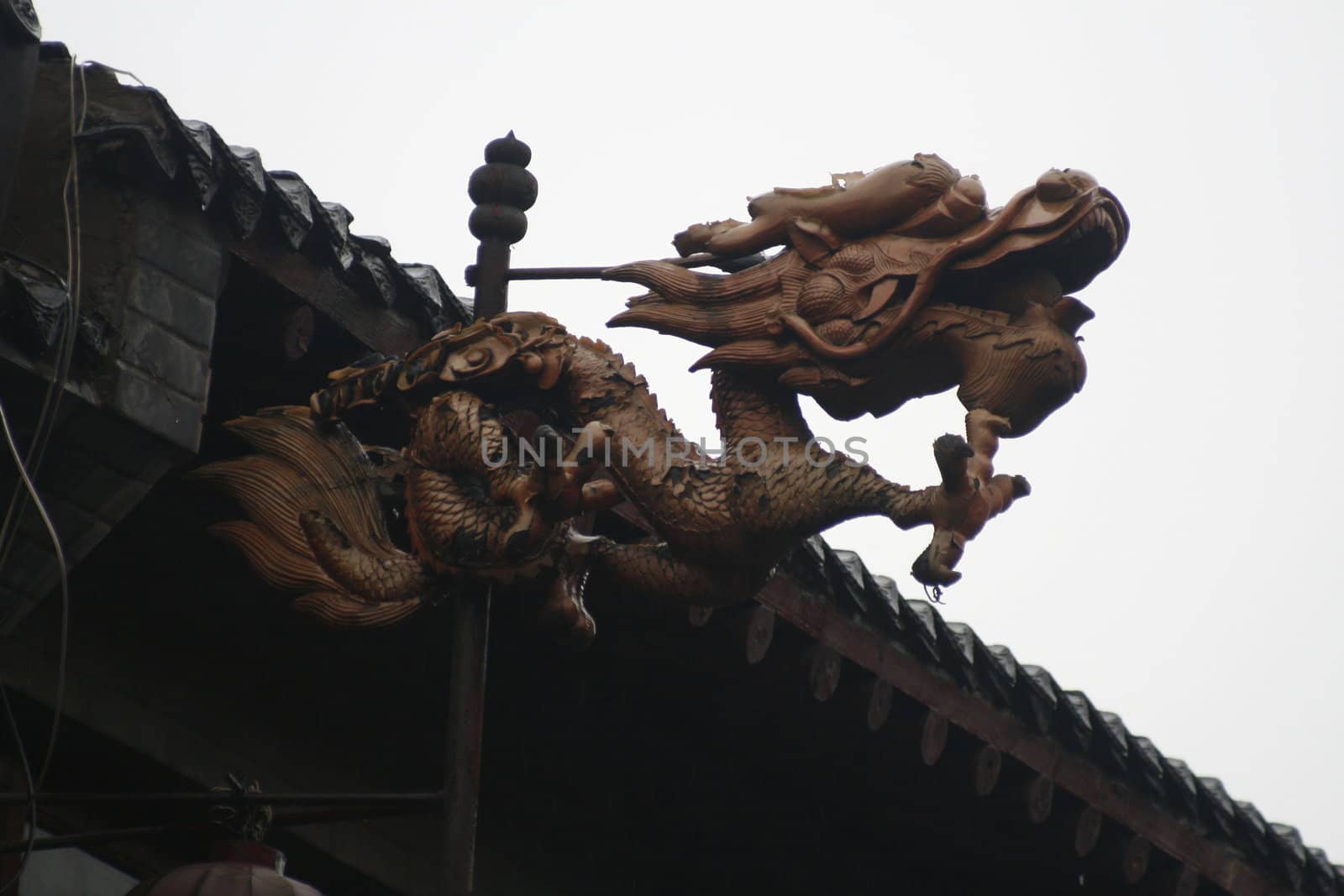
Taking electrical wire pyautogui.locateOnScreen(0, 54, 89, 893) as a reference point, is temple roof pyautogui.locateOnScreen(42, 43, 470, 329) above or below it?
above

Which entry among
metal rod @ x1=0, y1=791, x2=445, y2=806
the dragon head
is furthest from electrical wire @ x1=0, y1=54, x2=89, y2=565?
the dragon head

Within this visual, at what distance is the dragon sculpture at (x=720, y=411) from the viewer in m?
3.77

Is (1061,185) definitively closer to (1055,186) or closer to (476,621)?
(1055,186)

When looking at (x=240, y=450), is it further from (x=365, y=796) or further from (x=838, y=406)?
(x=838, y=406)

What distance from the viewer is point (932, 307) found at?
152 inches

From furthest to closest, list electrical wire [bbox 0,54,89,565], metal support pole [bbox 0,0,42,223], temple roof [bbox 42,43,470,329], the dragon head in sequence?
1. temple roof [bbox 42,43,470,329]
2. metal support pole [bbox 0,0,42,223]
3. electrical wire [bbox 0,54,89,565]
4. the dragon head

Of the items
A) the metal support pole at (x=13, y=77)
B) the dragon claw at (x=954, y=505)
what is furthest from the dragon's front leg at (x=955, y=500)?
the metal support pole at (x=13, y=77)

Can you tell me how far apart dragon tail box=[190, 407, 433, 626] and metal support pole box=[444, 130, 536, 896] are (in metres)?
0.13

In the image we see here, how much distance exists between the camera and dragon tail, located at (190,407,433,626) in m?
4.17

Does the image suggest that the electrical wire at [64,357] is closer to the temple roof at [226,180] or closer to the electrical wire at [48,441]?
the electrical wire at [48,441]

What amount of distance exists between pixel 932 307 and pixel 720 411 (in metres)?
0.49

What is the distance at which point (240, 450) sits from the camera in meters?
5.05

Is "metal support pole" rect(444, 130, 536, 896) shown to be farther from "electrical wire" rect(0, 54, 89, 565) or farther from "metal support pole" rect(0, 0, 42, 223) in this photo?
"metal support pole" rect(0, 0, 42, 223)

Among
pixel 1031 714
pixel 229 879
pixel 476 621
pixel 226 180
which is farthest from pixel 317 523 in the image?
pixel 1031 714
